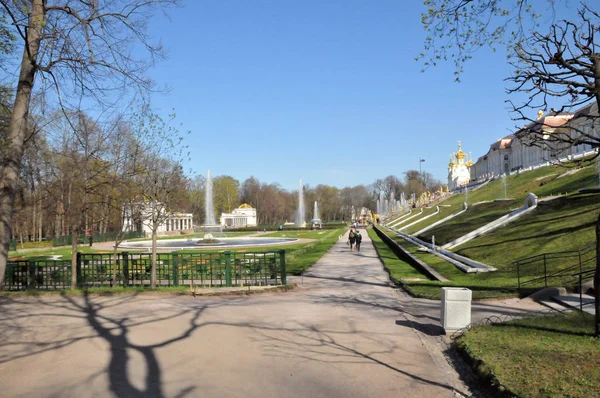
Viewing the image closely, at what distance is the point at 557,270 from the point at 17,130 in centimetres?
1500

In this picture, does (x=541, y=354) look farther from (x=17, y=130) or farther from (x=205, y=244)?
(x=205, y=244)

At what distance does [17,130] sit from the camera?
19.6 ft

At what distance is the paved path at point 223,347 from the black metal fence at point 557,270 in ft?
9.40

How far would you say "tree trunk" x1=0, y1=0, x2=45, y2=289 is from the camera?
19.4 ft

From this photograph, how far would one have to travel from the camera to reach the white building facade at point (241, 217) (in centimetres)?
10919

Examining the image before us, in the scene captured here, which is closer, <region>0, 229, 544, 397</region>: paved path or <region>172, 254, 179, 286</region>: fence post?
<region>0, 229, 544, 397</region>: paved path

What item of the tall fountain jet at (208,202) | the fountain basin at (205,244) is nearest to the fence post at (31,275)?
the fountain basin at (205,244)

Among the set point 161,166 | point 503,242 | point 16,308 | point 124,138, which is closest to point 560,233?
point 503,242

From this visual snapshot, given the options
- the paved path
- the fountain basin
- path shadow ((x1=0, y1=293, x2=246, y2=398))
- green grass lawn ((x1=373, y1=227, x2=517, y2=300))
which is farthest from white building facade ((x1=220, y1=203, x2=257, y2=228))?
the paved path

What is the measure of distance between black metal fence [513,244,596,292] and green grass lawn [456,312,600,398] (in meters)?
4.33

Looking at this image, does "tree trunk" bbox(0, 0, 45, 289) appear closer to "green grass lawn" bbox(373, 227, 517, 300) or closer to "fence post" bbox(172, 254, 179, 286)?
"fence post" bbox(172, 254, 179, 286)

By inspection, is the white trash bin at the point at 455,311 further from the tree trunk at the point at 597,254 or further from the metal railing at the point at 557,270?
the metal railing at the point at 557,270

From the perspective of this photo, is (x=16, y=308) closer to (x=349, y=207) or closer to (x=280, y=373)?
(x=280, y=373)

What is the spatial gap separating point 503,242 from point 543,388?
18.7m
